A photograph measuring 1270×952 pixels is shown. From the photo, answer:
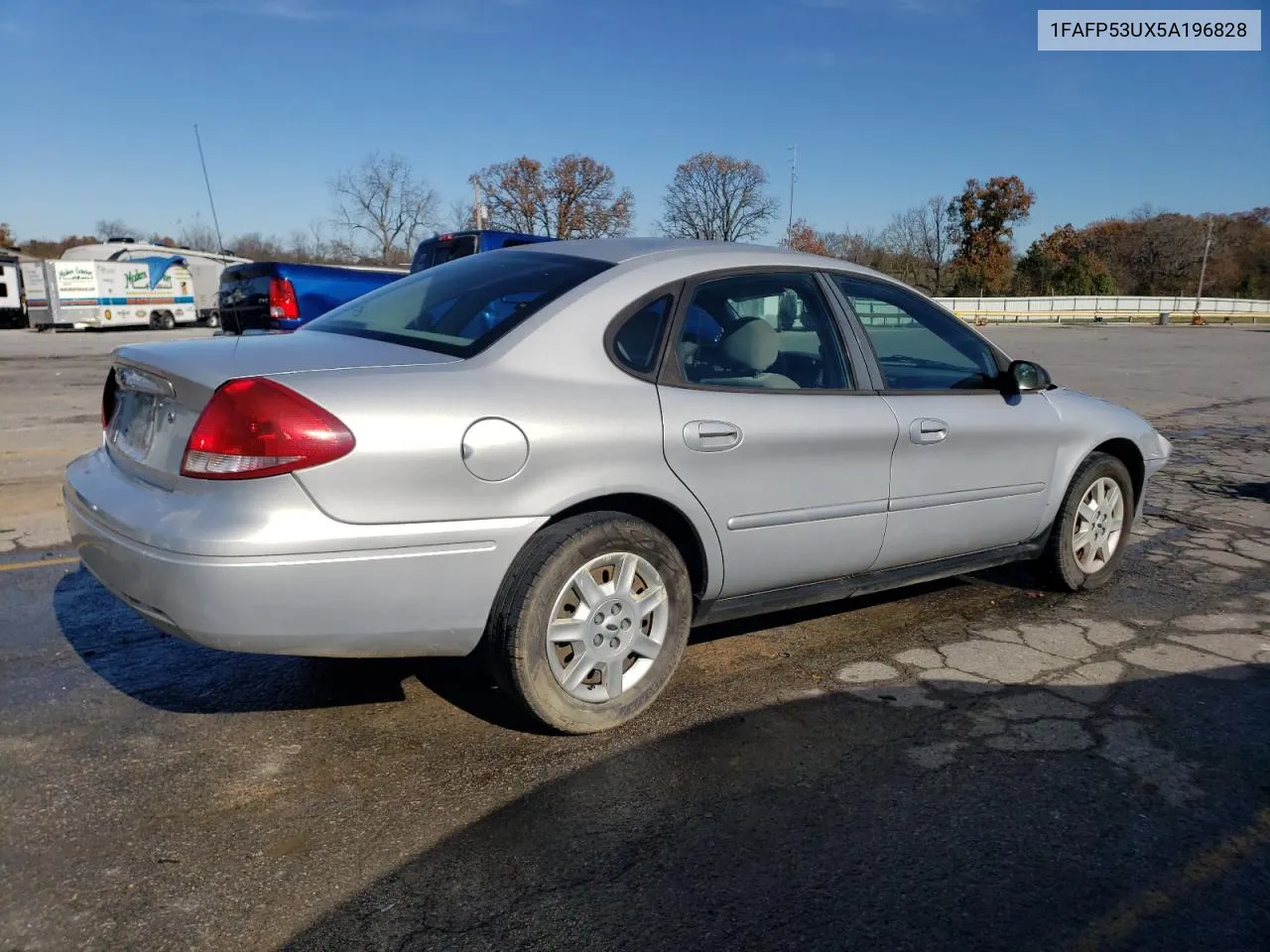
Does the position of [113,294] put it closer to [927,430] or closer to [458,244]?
[458,244]

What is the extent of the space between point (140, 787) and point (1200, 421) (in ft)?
39.7

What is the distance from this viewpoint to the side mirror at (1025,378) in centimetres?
433

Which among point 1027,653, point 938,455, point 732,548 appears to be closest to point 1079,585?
point 1027,653

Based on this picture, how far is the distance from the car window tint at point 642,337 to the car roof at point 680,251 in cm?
28

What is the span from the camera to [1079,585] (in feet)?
16.0

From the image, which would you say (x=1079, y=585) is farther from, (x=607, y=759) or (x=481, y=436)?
(x=481, y=436)

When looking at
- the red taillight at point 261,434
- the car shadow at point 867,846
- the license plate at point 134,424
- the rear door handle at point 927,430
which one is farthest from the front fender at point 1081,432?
the license plate at point 134,424

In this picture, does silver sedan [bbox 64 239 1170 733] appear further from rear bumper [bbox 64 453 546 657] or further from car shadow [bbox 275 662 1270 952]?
car shadow [bbox 275 662 1270 952]

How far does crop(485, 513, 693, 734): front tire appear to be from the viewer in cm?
297

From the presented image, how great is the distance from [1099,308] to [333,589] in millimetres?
63956

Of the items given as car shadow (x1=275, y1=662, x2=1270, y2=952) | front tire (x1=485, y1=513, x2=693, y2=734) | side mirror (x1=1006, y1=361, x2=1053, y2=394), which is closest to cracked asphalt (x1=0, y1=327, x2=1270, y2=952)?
car shadow (x1=275, y1=662, x2=1270, y2=952)

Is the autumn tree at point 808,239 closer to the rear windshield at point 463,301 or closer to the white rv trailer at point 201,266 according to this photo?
the white rv trailer at point 201,266

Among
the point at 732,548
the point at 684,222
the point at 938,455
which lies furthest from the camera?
the point at 684,222

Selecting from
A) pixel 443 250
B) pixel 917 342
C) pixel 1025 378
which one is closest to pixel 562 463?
pixel 917 342
